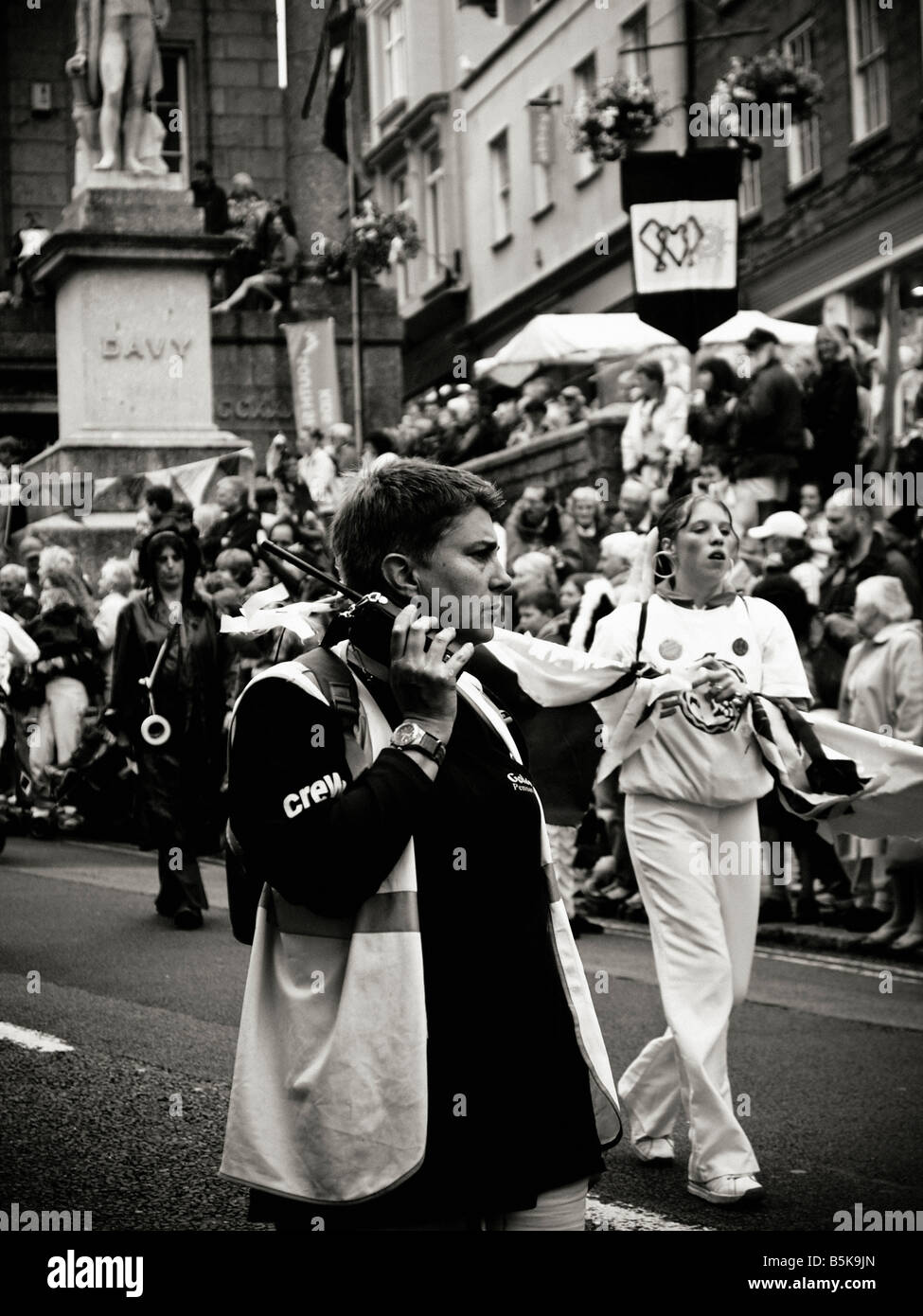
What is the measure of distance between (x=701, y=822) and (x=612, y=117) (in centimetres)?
1729

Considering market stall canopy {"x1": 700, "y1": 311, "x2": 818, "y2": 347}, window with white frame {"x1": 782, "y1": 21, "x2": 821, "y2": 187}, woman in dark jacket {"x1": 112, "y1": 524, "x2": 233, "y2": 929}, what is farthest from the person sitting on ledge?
woman in dark jacket {"x1": 112, "y1": 524, "x2": 233, "y2": 929}

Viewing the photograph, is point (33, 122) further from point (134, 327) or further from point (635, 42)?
point (134, 327)

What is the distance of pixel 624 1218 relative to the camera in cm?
569

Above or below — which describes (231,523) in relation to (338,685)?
above

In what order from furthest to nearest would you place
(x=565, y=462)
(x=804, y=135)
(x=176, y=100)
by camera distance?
(x=176, y=100) → (x=804, y=135) → (x=565, y=462)

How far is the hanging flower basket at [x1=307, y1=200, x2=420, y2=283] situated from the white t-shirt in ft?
64.4

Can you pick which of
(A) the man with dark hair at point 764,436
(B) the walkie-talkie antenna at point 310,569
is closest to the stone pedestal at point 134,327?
(A) the man with dark hair at point 764,436

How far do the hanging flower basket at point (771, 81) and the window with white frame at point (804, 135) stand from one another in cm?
401

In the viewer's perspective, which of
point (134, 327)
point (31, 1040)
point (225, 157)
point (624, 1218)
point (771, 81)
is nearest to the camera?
point (624, 1218)

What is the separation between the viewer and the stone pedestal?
21266mm

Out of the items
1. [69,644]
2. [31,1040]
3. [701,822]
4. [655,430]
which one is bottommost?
[31,1040]

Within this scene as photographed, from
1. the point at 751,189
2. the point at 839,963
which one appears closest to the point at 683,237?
the point at 839,963

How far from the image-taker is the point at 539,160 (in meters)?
27.9
